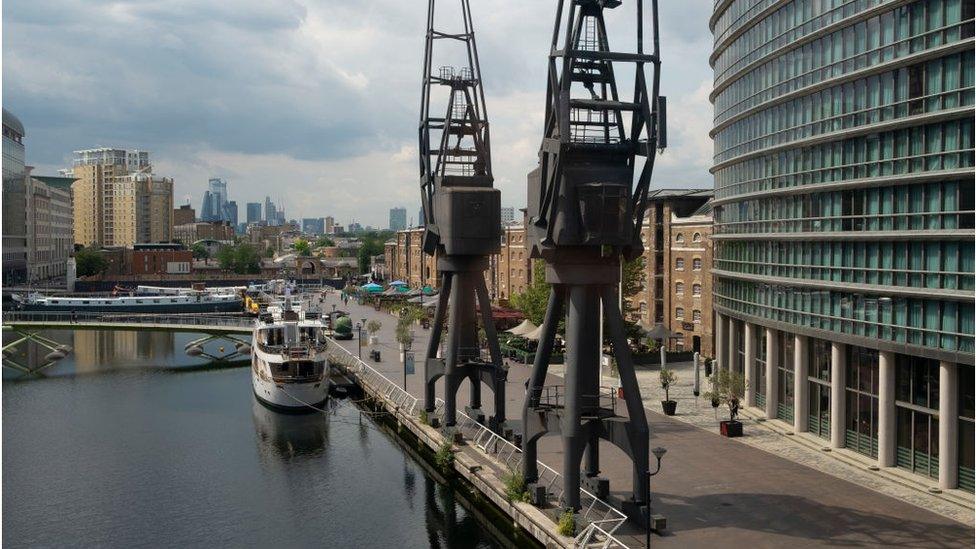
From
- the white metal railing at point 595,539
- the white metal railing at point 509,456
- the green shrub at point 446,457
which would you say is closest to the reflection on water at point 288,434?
the white metal railing at point 509,456

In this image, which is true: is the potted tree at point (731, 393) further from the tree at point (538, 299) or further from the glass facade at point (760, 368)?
the tree at point (538, 299)

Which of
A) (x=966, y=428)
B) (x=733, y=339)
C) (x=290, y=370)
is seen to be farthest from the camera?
(x=290, y=370)

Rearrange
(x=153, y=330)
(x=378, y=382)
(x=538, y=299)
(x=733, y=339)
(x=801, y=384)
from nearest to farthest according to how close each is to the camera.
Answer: (x=801, y=384)
(x=733, y=339)
(x=378, y=382)
(x=538, y=299)
(x=153, y=330)

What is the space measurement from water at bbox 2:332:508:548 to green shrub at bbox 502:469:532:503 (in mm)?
1845

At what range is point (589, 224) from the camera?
25297mm

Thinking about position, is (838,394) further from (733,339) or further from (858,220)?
(733,339)

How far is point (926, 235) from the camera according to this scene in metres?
28.2

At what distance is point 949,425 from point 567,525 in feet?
41.1

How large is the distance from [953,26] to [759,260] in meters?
14.8

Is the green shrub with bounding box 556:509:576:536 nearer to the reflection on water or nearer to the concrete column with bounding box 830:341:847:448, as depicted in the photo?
the concrete column with bounding box 830:341:847:448

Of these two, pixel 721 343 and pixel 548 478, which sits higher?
pixel 721 343

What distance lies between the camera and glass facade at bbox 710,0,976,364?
27484 millimetres

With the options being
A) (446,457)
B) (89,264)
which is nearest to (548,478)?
(446,457)

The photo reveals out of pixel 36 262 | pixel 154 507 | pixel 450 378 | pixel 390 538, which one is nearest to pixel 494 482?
pixel 390 538
